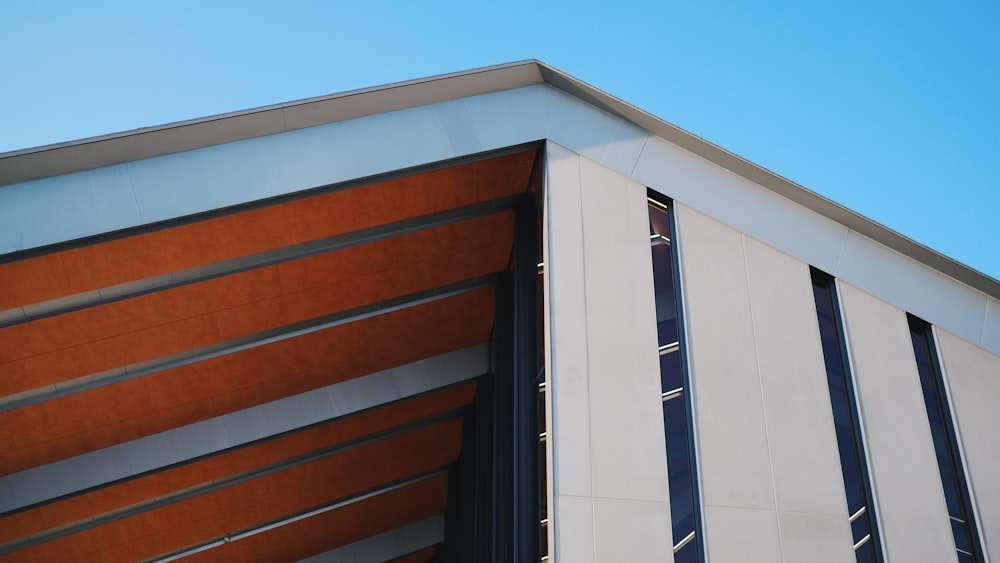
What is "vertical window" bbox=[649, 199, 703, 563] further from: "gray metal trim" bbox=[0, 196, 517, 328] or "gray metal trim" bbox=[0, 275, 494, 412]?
"gray metal trim" bbox=[0, 275, 494, 412]

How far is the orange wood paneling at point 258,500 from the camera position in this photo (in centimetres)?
1838

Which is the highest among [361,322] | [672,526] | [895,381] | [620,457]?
[361,322]

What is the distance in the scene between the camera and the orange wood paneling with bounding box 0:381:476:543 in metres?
16.9

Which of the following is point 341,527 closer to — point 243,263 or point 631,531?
point 243,263

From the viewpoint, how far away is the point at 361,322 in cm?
1580

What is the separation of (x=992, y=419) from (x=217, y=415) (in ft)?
41.1

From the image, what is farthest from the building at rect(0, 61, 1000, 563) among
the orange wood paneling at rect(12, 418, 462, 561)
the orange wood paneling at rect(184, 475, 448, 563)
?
the orange wood paneling at rect(184, 475, 448, 563)

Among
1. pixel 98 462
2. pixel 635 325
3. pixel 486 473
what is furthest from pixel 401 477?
pixel 635 325

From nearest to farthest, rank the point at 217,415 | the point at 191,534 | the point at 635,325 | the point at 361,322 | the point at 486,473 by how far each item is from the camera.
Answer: the point at 635,325 < the point at 361,322 < the point at 217,415 < the point at 486,473 < the point at 191,534

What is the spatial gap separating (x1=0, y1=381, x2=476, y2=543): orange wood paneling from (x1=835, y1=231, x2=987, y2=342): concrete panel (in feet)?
30.1

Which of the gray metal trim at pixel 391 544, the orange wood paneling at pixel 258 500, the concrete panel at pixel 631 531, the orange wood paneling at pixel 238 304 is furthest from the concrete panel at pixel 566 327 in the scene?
the gray metal trim at pixel 391 544

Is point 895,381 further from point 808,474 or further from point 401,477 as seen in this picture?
point 401,477

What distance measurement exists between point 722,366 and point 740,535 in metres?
2.00

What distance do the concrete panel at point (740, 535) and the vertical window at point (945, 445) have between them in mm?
2455
